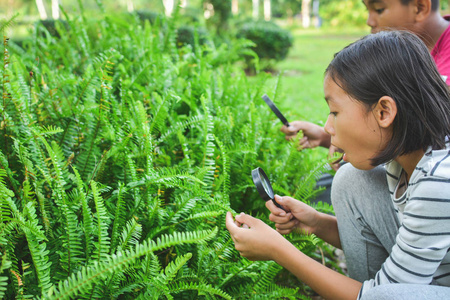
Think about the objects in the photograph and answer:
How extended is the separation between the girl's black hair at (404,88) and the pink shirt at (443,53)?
688 mm

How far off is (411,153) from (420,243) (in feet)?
1.12

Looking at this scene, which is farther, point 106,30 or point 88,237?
point 106,30

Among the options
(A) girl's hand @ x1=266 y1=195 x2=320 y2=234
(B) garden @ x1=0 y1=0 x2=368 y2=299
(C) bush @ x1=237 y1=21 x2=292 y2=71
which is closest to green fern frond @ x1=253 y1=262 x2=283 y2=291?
(B) garden @ x1=0 y1=0 x2=368 y2=299

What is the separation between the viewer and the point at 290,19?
3919cm

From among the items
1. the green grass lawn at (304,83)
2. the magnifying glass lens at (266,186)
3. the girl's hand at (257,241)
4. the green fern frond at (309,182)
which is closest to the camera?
the girl's hand at (257,241)

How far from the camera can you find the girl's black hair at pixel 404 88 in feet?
4.33

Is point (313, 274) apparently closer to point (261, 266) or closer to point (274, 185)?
point (261, 266)

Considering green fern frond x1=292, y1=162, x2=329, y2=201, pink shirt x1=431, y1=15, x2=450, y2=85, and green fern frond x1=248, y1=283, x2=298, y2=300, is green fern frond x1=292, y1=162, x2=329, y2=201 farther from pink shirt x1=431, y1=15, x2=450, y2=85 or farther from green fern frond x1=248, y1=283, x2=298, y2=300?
→ pink shirt x1=431, y1=15, x2=450, y2=85

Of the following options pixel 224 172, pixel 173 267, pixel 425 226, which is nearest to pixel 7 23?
pixel 224 172

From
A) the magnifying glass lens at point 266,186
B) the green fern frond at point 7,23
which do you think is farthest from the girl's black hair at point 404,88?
the green fern frond at point 7,23

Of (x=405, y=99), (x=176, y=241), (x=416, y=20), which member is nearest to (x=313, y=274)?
(x=176, y=241)

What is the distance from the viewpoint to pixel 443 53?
2059 mm

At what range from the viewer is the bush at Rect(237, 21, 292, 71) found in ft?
30.7

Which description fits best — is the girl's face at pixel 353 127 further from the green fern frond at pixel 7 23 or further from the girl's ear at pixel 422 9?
the green fern frond at pixel 7 23
